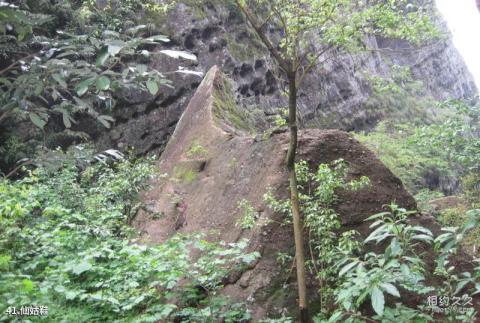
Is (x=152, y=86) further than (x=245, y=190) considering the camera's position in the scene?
No

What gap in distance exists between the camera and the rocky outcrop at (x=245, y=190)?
395 cm

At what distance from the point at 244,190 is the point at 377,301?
11.0 feet

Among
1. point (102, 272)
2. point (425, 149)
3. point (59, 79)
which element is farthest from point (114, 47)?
point (425, 149)

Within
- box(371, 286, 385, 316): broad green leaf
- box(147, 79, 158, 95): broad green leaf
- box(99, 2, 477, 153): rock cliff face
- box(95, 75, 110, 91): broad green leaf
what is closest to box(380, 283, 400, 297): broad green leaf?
box(371, 286, 385, 316): broad green leaf

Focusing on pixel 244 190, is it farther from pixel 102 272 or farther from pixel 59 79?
pixel 59 79

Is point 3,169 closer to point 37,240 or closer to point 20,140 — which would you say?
point 20,140

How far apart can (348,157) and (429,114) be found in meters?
21.1

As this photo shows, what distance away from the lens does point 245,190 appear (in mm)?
4984

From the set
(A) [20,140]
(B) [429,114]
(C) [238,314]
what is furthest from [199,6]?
(B) [429,114]

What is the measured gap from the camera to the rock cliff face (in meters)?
10.3

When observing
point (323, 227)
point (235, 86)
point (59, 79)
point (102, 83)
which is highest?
point (235, 86)

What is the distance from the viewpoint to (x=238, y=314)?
3412 millimetres

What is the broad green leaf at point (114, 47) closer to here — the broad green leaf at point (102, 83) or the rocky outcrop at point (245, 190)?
the broad green leaf at point (102, 83)

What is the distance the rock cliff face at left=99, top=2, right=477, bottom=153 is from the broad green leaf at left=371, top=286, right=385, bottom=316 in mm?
5123
